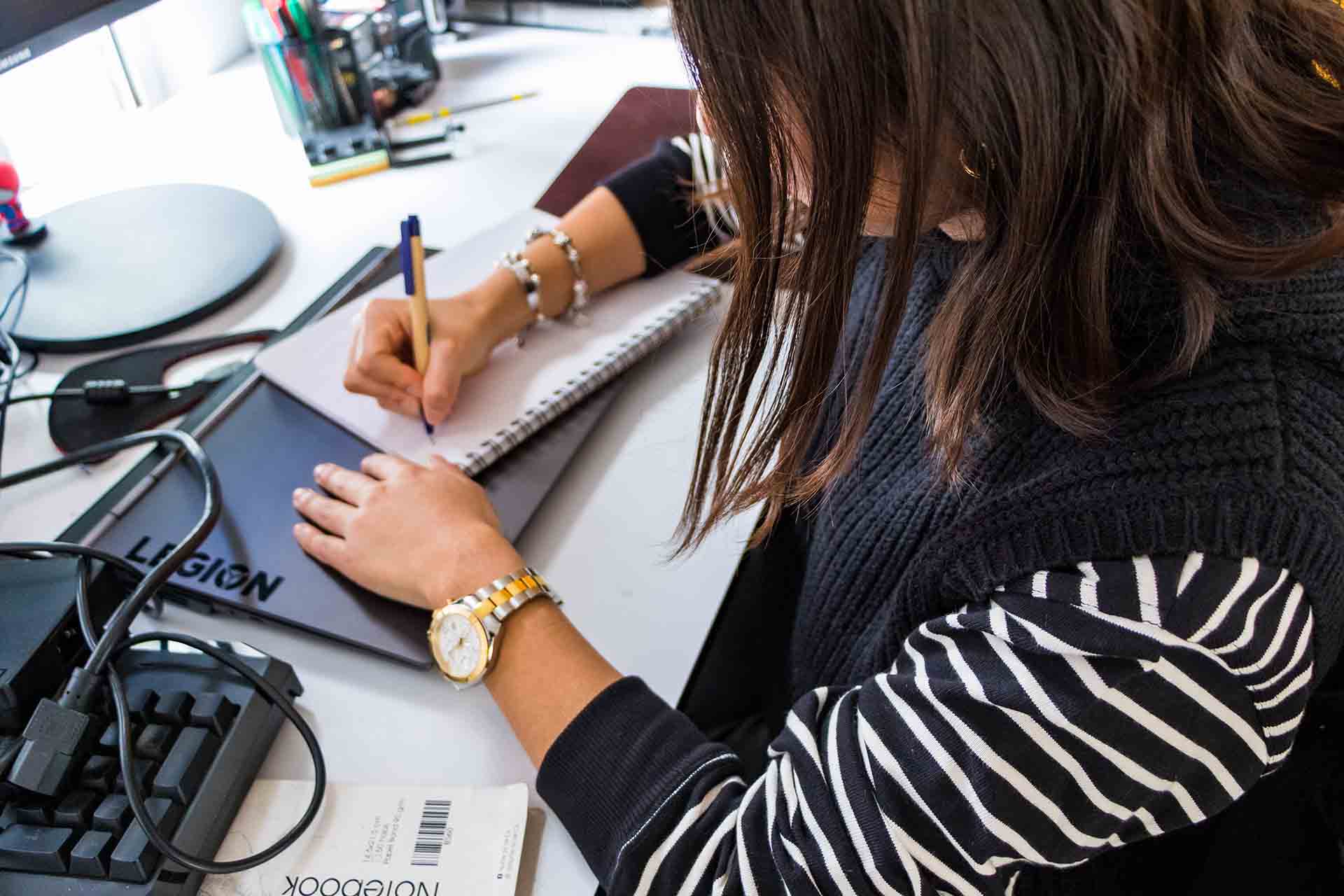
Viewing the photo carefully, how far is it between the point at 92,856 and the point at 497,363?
0.44m

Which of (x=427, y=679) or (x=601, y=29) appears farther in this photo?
(x=601, y=29)

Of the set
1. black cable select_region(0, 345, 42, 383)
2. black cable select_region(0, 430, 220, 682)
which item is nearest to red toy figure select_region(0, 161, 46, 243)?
black cable select_region(0, 345, 42, 383)

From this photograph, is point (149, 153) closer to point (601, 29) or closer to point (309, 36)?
point (309, 36)

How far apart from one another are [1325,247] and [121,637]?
62cm

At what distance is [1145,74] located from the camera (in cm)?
34

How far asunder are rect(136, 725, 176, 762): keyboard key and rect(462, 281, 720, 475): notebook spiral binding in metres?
0.25

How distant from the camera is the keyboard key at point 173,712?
18.8 inches

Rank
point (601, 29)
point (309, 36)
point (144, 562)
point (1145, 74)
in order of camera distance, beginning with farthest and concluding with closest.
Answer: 1. point (601, 29)
2. point (309, 36)
3. point (144, 562)
4. point (1145, 74)

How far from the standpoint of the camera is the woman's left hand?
0.57 m

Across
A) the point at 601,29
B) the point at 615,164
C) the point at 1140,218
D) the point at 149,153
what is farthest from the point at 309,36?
the point at 1140,218

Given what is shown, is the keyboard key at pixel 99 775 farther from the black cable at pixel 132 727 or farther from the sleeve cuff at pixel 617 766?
the sleeve cuff at pixel 617 766

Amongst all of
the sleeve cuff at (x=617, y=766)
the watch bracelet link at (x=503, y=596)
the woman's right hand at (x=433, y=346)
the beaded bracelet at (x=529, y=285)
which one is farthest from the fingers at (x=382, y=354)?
the sleeve cuff at (x=617, y=766)

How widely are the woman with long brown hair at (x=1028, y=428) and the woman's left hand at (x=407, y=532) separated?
9 cm

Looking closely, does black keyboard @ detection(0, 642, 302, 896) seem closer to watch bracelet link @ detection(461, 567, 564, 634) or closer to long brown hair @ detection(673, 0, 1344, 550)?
watch bracelet link @ detection(461, 567, 564, 634)
